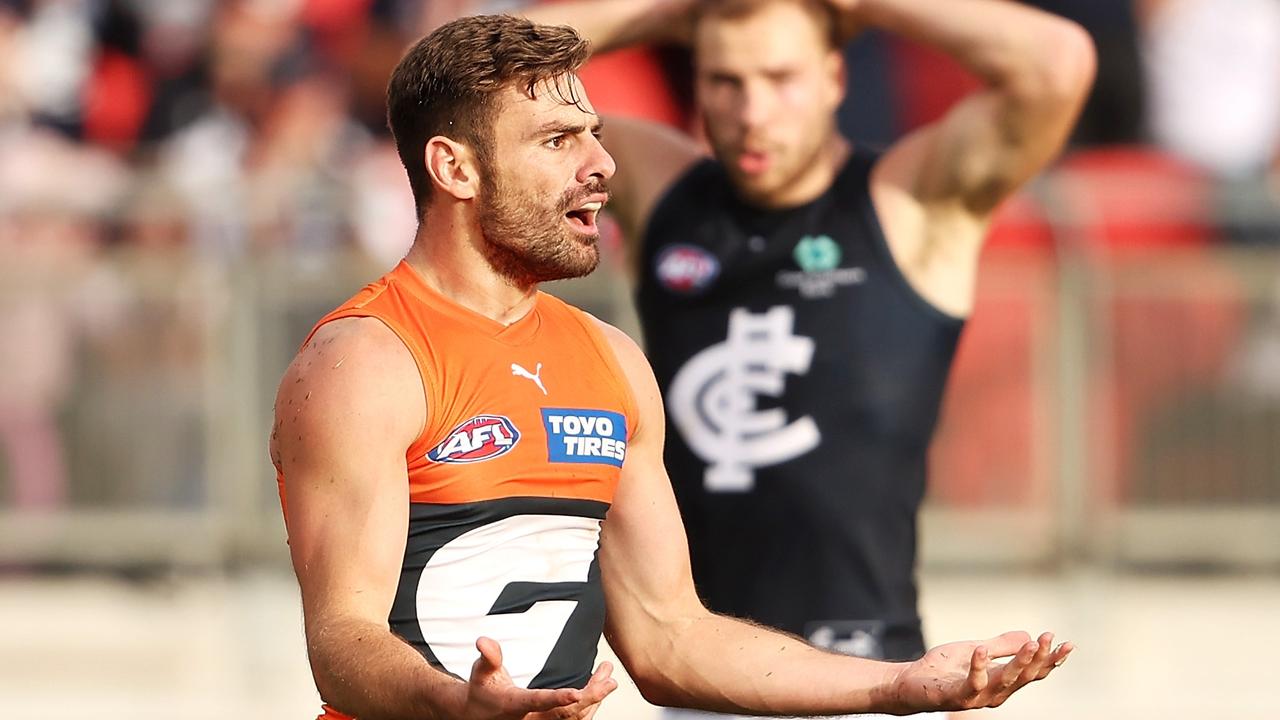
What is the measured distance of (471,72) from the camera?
409cm

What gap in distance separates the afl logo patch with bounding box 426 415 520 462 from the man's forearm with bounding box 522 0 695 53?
237cm

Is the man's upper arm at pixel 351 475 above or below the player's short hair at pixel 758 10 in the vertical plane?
below

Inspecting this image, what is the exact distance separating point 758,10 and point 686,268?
2.58 ft

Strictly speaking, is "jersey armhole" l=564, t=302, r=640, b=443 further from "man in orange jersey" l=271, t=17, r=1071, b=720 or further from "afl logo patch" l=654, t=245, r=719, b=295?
"afl logo patch" l=654, t=245, r=719, b=295

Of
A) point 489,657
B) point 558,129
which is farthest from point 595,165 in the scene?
point 489,657

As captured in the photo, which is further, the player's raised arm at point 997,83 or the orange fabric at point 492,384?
the player's raised arm at point 997,83

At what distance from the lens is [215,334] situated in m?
10.5

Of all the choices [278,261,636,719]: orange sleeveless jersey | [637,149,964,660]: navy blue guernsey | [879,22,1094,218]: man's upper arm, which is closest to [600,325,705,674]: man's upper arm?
[278,261,636,719]: orange sleeveless jersey

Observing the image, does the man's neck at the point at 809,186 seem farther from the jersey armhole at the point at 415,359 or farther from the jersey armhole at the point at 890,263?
the jersey armhole at the point at 415,359

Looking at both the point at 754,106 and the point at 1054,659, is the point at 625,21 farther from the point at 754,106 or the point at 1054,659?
the point at 1054,659

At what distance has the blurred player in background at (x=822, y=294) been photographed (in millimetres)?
5902

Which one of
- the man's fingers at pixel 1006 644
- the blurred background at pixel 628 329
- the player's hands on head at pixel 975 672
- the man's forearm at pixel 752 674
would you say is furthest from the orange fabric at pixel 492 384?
the blurred background at pixel 628 329

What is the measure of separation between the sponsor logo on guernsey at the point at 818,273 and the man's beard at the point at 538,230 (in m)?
1.96

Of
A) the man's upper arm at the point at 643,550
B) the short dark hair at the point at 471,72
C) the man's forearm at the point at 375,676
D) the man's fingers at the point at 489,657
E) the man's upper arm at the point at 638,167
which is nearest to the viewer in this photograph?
the man's fingers at the point at 489,657
